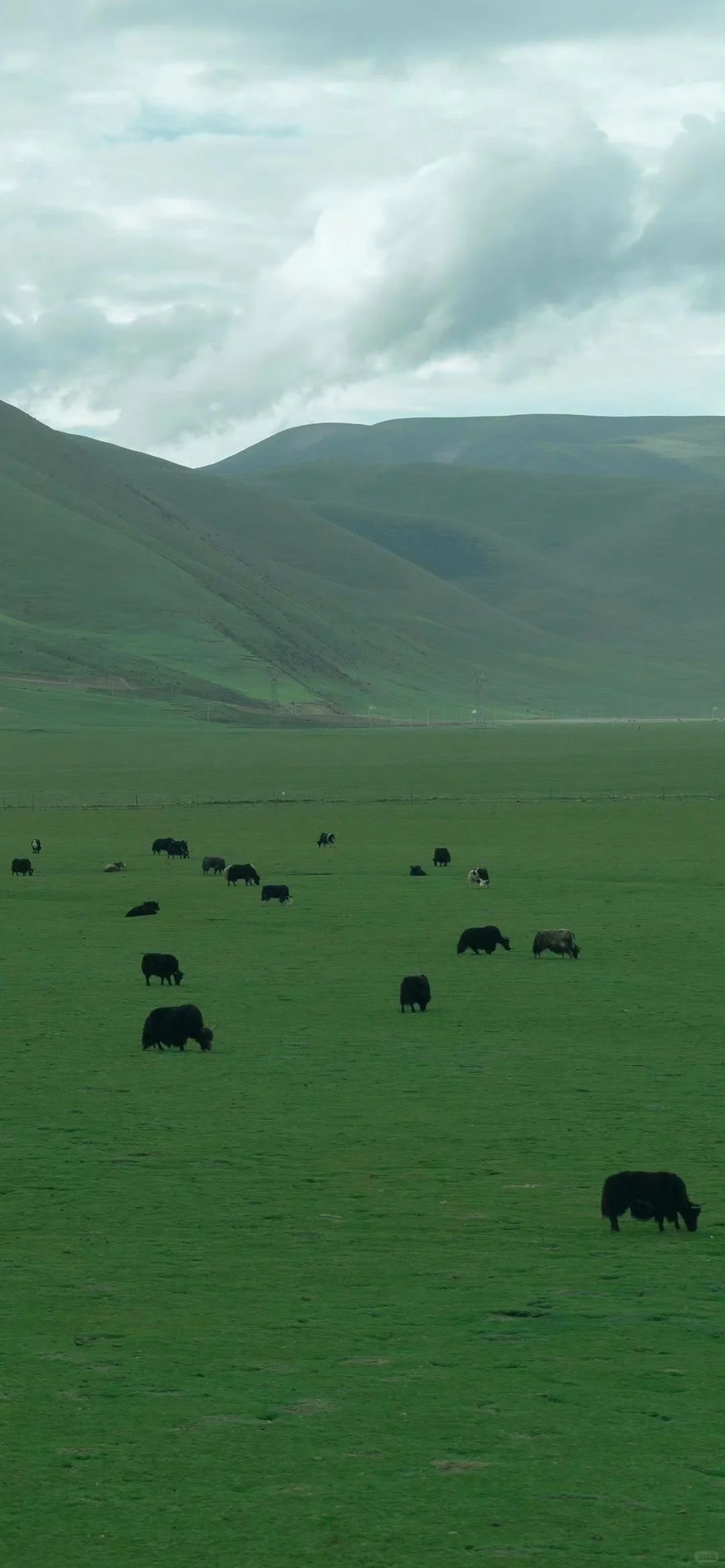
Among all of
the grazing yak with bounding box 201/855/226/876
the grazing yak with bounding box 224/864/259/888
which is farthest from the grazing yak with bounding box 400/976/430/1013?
the grazing yak with bounding box 201/855/226/876

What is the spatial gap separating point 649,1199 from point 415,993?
11.1 meters

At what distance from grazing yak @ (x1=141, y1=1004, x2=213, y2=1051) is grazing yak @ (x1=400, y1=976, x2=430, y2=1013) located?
338cm

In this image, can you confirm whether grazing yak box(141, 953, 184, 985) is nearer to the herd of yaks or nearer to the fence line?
the herd of yaks

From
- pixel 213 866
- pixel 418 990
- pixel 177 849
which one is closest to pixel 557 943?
pixel 418 990

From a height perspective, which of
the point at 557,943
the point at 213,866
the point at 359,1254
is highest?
the point at 213,866

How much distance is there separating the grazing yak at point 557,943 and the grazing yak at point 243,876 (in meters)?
13.7

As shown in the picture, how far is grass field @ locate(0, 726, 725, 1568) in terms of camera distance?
33.6 feet

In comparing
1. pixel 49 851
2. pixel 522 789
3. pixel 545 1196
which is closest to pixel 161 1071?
pixel 545 1196

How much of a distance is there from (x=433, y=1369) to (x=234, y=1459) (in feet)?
6.22

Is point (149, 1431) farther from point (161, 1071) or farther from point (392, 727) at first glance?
point (392, 727)

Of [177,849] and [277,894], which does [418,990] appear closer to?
[277,894]

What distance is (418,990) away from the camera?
26.4 m

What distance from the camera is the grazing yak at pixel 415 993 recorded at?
26234mm

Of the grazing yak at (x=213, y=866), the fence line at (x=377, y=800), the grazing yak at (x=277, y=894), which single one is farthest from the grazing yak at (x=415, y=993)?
the fence line at (x=377, y=800)
